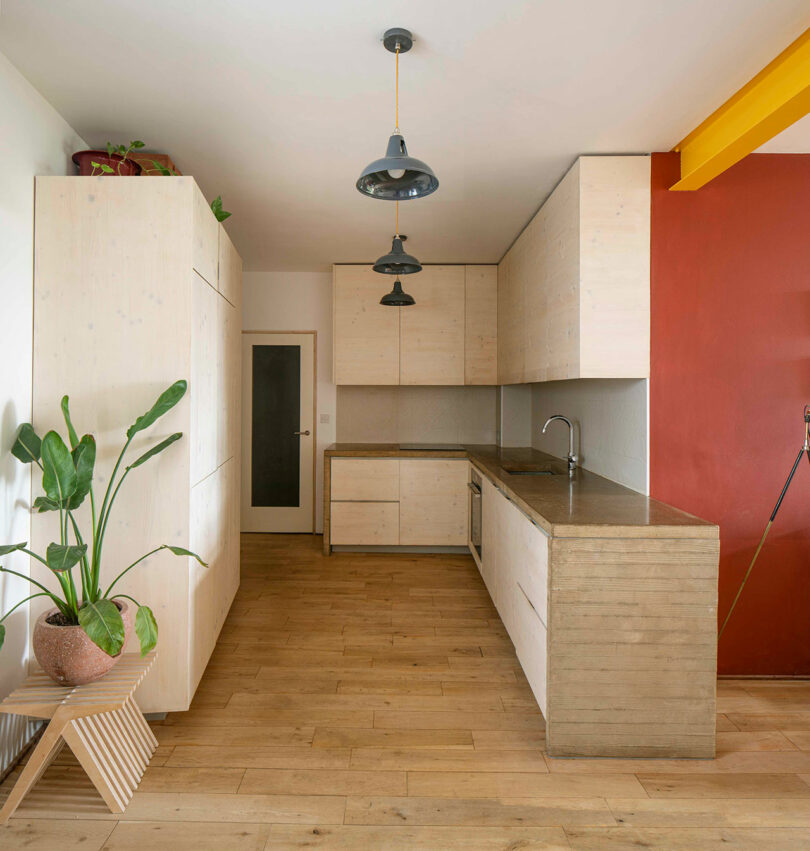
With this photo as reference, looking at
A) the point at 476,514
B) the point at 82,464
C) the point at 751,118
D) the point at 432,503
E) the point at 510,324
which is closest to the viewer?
the point at 82,464

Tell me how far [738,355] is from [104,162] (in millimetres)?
2976

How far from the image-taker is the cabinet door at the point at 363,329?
518 cm

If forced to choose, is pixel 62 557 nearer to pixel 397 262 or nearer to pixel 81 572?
pixel 81 572

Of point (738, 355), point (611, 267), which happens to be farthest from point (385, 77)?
point (738, 355)

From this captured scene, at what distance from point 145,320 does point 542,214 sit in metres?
2.37

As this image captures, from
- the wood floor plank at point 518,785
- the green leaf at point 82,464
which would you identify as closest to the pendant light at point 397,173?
the green leaf at point 82,464

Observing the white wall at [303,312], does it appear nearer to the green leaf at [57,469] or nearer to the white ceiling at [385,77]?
the white ceiling at [385,77]

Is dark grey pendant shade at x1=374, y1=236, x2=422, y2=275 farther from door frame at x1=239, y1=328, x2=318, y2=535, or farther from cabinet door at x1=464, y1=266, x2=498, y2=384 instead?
door frame at x1=239, y1=328, x2=318, y2=535

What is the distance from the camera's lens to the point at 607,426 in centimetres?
342

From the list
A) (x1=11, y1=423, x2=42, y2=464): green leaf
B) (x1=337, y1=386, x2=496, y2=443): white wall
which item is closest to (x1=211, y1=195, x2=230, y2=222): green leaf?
(x1=11, y1=423, x2=42, y2=464): green leaf

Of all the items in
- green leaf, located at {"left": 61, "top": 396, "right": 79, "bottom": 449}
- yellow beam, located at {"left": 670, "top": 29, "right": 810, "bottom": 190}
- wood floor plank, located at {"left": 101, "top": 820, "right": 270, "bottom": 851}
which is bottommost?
wood floor plank, located at {"left": 101, "top": 820, "right": 270, "bottom": 851}

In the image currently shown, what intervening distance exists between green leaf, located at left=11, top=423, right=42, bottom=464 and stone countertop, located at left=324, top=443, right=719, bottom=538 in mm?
1911

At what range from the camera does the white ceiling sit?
6.17ft

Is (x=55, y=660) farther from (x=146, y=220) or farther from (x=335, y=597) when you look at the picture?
(x=335, y=597)
